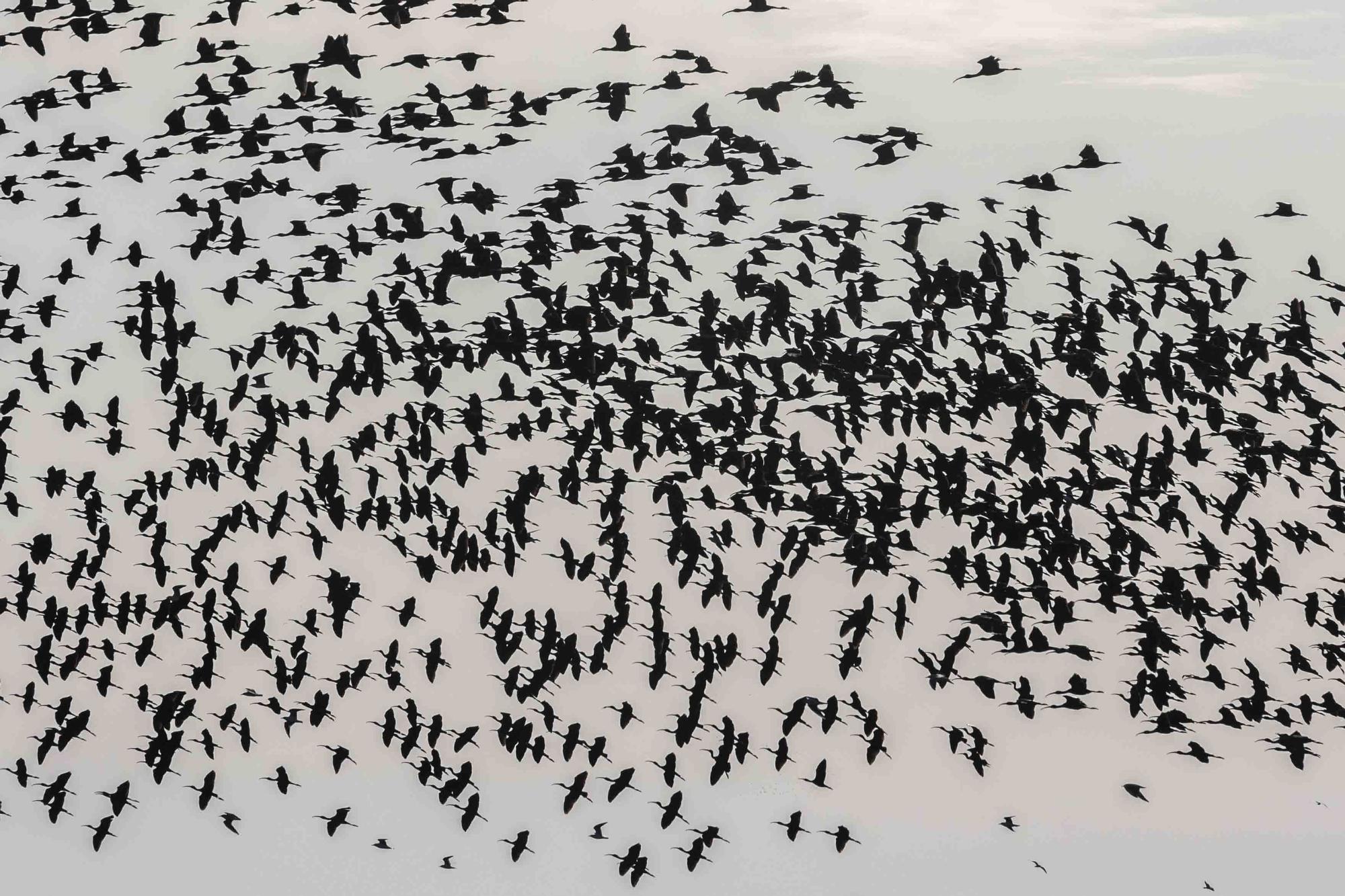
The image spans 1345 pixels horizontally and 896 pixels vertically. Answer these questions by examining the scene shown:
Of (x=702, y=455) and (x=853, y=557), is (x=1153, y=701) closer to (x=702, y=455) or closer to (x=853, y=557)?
(x=853, y=557)

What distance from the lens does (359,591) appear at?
3294 centimetres

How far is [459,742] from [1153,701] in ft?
46.5

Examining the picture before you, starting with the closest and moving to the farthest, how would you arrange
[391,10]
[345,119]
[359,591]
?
[391,10] < [345,119] < [359,591]

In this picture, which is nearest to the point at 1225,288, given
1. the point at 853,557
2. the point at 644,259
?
the point at 853,557

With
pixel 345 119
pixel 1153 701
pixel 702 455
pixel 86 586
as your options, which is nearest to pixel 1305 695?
pixel 1153 701

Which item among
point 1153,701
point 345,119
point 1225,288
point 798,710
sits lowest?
point 1153,701

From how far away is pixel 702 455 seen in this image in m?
32.6

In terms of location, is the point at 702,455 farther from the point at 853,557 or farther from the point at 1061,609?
the point at 1061,609

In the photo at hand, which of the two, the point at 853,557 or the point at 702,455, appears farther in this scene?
the point at 702,455

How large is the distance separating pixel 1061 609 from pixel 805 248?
28.0ft

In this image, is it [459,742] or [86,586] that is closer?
[459,742]

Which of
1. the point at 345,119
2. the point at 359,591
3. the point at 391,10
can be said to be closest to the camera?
the point at 391,10

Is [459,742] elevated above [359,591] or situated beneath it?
situated beneath

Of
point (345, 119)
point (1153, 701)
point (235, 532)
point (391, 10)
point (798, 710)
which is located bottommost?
point (1153, 701)
